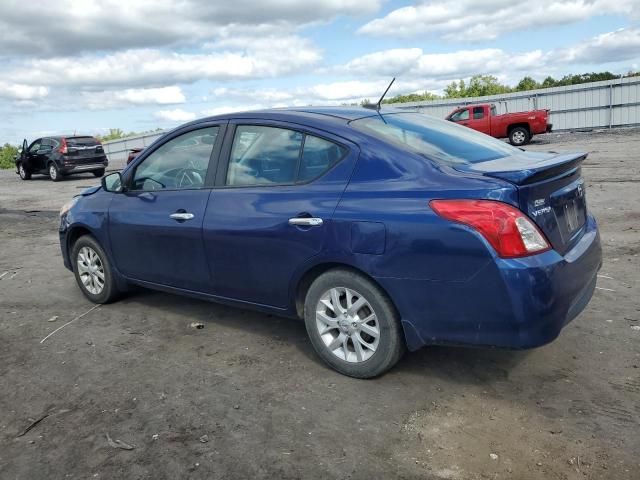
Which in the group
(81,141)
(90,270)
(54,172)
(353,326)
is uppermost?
(81,141)

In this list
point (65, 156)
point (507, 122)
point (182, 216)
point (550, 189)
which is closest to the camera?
point (550, 189)

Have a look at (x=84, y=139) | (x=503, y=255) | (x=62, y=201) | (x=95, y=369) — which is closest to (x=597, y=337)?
(x=503, y=255)

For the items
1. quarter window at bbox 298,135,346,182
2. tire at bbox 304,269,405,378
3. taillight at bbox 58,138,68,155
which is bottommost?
tire at bbox 304,269,405,378

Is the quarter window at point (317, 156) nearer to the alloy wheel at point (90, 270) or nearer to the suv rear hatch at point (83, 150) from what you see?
the alloy wheel at point (90, 270)

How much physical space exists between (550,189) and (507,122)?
70.4ft

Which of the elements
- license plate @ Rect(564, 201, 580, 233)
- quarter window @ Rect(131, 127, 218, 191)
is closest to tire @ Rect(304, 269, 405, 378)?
license plate @ Rect(564, 201, 580, 233)

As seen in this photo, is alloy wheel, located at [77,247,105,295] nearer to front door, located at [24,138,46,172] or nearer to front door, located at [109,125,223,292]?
front door, located at [109,125,223,292]

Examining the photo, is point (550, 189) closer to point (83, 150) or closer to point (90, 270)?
point (90, 270)

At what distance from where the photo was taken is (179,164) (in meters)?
4.57

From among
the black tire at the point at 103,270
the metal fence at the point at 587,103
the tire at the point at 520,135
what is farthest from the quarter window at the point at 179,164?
the metal fence at the point at 587,103

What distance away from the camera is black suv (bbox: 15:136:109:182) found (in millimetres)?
20250

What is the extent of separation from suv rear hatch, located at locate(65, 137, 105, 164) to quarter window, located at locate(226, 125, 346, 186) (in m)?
18.1

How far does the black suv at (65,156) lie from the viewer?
20250mm

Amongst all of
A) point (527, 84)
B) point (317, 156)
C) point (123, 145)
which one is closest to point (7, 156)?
point (123, 145)
